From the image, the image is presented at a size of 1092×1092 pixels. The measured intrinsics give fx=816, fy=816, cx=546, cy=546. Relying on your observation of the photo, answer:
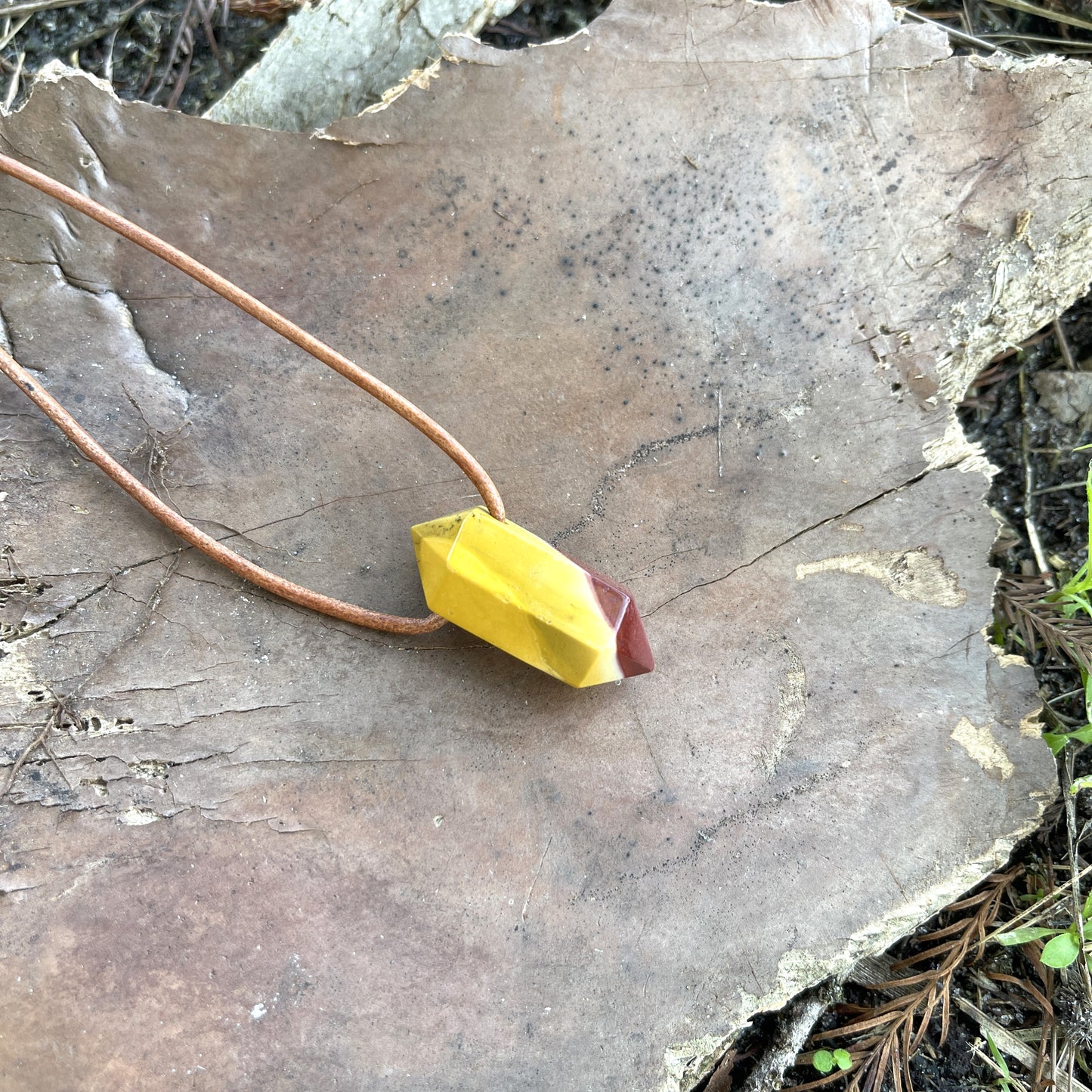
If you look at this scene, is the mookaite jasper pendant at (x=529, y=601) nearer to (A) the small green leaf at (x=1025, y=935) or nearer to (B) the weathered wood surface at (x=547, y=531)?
(B) the weathered wood surface at (x=547, y=531)

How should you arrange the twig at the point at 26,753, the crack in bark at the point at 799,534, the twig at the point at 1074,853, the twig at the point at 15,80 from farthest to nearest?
1. the twig at the point at 15,80
2. the twig at the point at 1074,853
3. the crack in bark at the point at 799,534
4. the twig at the point at 26,753

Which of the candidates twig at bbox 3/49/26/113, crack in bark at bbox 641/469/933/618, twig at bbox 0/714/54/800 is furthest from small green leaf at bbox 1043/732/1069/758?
twig at bbox 3/49/26/113

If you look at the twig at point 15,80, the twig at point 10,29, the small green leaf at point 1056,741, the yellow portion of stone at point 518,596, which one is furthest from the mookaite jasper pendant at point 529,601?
the twig at point 10,29

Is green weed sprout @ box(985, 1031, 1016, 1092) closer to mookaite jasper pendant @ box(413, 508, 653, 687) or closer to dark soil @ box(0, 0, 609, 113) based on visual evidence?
mookaite jasper pendant @ box(413, 508, 653, 687)

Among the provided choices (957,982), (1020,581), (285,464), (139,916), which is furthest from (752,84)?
(957,982)

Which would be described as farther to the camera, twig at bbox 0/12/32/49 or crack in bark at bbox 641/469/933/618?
twig at bbox 0/12/32/49
